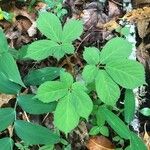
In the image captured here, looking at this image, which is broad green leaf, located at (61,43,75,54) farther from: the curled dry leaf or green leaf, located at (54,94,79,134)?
the curled dry leaf

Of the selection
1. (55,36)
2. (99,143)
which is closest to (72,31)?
(55,36)

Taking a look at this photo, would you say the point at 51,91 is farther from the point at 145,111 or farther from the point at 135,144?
the point at 145,111

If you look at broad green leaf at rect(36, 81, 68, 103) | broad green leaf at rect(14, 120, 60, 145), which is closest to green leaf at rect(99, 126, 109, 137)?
broad green leaf at rect(14, 120, 60, 145)

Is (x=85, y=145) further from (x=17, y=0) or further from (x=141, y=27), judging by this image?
(x=17, y=0)

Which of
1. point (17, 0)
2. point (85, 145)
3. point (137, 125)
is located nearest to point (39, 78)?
point (85, 145)

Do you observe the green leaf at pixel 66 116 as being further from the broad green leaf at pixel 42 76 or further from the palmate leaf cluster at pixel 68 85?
the broad green leaf at pixel 42 76
